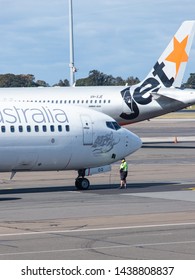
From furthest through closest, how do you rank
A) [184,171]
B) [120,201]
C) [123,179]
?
[184,171], [123,179], [120,201]

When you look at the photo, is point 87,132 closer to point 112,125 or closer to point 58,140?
point 58,140

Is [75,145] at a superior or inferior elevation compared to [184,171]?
superior

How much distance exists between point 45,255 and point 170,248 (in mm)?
3068

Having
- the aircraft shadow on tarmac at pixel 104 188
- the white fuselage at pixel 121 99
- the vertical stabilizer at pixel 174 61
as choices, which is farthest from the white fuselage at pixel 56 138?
the vertical stabilizer at pixel 174 61

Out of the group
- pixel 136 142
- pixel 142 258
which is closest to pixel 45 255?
pixel 142 258

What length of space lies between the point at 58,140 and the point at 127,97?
3158 cm

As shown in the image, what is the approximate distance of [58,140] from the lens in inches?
1441

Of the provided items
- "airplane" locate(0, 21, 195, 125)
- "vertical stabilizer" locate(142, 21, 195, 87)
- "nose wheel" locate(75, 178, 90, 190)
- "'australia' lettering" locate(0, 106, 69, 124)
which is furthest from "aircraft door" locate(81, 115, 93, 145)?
"vertical stabilizer" locate(142, 21, 195, 87)

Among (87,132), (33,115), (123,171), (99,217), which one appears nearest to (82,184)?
(123,171)

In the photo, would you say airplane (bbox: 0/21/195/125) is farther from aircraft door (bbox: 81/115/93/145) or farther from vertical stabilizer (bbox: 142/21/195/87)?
aircraft door (bbox: 81/115/93/145)

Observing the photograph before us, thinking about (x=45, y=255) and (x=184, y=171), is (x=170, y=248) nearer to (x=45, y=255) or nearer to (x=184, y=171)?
(x=45, y=255)

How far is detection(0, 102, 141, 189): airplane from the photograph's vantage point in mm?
35562

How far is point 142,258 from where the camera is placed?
2053 cm

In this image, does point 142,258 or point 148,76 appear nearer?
point 142,258
